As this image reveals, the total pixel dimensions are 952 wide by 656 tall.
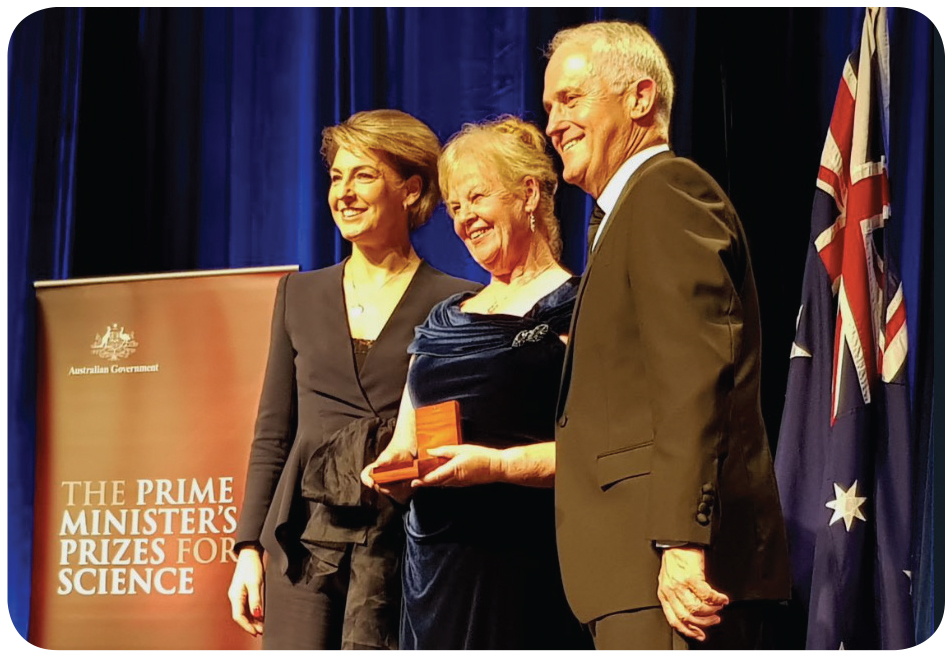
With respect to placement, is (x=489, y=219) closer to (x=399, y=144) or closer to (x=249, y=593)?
(x=399, y=144)

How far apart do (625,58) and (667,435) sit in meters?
0.97

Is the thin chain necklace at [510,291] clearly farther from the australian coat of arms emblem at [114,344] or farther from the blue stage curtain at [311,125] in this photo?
the australian coat of arms emblem at [114,344]

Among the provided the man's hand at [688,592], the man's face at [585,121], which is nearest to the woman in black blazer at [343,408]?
the man's face at [585,121]

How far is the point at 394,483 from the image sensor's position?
2971 mm

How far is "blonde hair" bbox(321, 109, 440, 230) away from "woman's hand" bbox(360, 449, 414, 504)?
57 cm

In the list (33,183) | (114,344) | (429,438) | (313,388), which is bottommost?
(429,438)

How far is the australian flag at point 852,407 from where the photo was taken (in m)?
2.93

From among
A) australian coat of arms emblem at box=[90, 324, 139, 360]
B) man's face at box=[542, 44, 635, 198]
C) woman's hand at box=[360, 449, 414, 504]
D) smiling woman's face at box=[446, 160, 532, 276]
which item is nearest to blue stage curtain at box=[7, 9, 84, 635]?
australian coat of arms emblem at box=[90, 324, 139, 360]

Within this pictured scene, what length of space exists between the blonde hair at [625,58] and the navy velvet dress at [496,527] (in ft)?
1.50

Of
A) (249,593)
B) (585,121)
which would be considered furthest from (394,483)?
(585,121)

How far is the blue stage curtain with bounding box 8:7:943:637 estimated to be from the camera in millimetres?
3098

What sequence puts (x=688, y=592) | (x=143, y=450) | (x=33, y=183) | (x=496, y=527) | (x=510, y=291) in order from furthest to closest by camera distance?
(x=33, y=183)
(x=143, y=450)
(x=510, y=291)
(x=496, y=527)
(x=688, y=592)

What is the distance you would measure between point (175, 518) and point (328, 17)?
1335 mm

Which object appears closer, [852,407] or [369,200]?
[852,407]
